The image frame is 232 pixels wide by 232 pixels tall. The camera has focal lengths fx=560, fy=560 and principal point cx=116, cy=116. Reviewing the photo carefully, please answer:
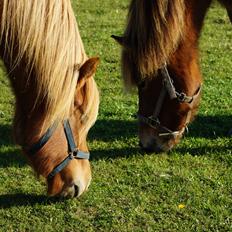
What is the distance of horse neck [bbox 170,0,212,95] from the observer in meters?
3.75

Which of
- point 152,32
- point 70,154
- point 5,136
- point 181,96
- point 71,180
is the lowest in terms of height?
point 5,136

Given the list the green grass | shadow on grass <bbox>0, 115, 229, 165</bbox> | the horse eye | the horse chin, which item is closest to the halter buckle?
the horse eye

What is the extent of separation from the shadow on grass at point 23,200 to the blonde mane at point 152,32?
3.61 feet

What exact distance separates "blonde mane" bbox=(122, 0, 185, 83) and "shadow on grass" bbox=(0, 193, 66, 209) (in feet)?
3.61

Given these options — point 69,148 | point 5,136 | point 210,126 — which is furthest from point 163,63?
point 5,136

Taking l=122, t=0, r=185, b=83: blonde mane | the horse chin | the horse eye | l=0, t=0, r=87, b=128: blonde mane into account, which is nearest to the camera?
l=0, t=0, r=87, b=128: blonde mane

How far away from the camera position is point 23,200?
3.95m

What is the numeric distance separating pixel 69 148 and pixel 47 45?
0.63m

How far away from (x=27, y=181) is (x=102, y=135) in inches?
38.4

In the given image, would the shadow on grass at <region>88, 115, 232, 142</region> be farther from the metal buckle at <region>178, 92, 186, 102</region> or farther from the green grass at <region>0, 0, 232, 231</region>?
the metal buckle at <region>178, 92, 186, 102</region>

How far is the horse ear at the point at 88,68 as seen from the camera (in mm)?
2801

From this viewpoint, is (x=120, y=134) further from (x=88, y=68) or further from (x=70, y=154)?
(x=88, y=68)

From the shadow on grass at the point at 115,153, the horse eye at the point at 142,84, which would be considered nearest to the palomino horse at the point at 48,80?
the horse eye at the point at 142,84

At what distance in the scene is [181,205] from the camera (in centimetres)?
388
